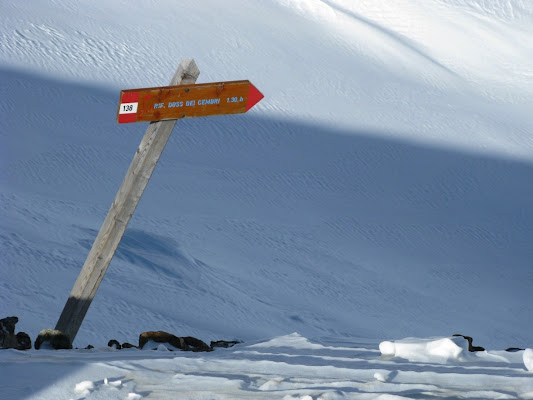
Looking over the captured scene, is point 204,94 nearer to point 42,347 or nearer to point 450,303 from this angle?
point 42,347

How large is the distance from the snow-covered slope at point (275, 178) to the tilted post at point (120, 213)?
2.22 ft

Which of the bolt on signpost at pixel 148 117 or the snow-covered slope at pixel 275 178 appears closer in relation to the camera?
the bolt on signpost at pixel 148 117

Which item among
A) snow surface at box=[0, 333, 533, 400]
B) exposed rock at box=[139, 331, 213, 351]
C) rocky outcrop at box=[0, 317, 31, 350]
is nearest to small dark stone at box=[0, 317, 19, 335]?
rocky outcrop at box=[0, 317, 31, 350]

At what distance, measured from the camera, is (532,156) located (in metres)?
9.67

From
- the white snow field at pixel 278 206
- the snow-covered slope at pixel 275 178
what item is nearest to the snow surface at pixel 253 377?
the white snow field at pixel 278 206

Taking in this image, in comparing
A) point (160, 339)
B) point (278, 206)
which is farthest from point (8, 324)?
point (278, 206)

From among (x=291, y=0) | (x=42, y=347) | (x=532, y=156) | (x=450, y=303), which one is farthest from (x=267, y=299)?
(x=291, y=0)

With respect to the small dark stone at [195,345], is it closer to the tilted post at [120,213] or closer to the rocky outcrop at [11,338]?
the tilted post at [120,213]

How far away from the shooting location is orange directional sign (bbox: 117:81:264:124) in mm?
3299

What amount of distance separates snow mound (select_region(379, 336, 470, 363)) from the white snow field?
11 mm

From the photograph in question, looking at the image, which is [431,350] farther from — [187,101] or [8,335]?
[8,335]

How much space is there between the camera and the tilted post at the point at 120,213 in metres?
3.40

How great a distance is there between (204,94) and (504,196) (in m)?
5.94

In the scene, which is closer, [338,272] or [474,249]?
[338,272]
